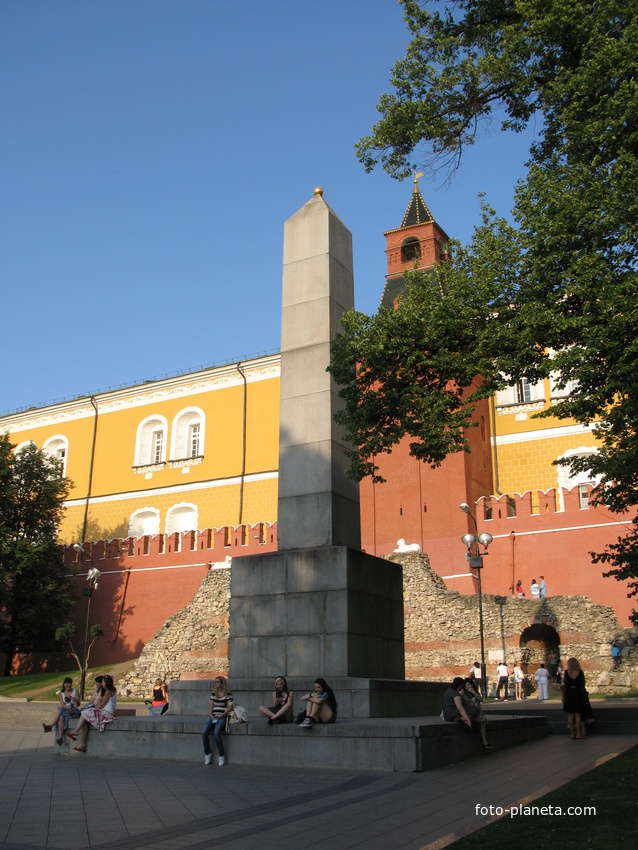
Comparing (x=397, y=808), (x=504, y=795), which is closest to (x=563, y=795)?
(x=504, y=795)

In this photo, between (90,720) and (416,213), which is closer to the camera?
(90,720)

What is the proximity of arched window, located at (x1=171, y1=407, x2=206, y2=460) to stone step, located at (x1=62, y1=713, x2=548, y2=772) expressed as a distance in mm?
30107

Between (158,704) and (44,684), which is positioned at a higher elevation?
(44,684)

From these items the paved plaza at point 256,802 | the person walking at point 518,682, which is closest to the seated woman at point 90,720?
the paved plaza at point 256,802

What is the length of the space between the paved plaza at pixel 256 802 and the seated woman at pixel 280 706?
1.86 feet

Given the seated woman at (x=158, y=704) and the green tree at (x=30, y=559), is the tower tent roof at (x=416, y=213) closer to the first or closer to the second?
the green tree at (x=30, y=559)

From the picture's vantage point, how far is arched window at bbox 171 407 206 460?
4056cm

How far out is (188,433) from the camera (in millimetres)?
41188

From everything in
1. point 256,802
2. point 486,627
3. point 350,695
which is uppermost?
point 486,627

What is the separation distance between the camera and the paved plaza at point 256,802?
5492 millimetres

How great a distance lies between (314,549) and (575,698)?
4.25 metres

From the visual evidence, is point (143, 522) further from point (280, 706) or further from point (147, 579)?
point (280, 706)

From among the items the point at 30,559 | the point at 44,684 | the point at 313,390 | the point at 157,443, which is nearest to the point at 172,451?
the point at 157,443

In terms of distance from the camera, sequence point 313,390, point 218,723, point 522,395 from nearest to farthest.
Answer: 1. point 218,723
2. point 313,390
3. point 522,395
